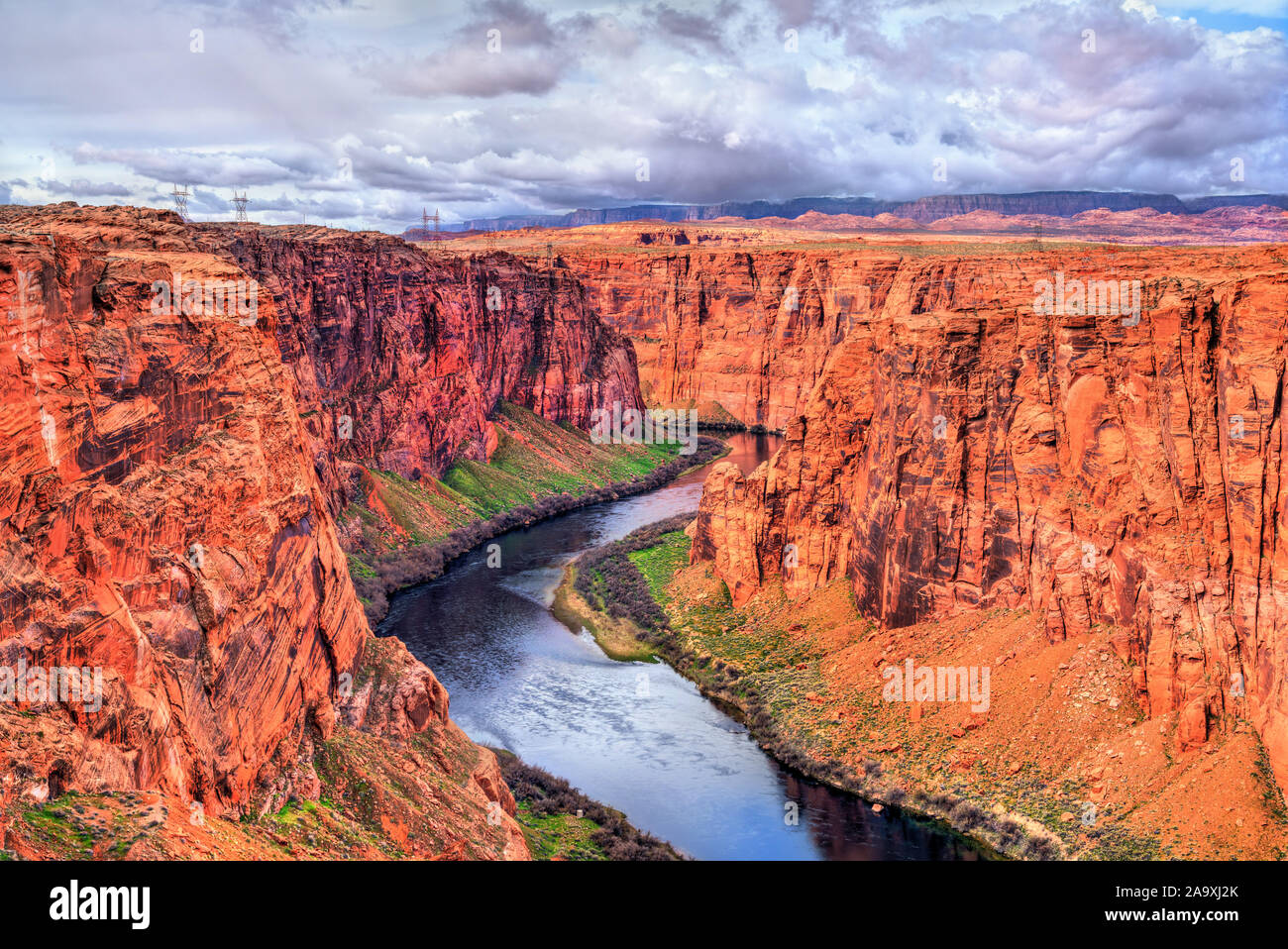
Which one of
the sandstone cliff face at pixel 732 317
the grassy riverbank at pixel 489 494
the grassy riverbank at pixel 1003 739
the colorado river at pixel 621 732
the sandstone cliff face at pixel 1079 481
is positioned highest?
the sandstone cliff face at pixel 732 317

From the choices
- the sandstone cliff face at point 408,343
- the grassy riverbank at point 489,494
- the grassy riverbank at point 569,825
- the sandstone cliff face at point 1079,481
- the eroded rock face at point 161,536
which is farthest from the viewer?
the sandstone cliff face at point 408,343

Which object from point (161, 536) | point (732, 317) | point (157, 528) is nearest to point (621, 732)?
point (161, 536)

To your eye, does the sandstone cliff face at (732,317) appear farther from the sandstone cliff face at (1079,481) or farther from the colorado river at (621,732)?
the sandstone cliff face at (1079,481)

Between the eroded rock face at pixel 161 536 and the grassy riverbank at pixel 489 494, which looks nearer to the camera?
the eroded rock face at pixel 161 536

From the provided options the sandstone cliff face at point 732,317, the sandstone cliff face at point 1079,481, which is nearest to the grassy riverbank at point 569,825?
the sandstone cliff face at point 1079,481

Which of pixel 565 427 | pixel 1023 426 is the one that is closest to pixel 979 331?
pixel 1023 426

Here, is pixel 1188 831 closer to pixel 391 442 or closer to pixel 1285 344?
pixel 1285 344

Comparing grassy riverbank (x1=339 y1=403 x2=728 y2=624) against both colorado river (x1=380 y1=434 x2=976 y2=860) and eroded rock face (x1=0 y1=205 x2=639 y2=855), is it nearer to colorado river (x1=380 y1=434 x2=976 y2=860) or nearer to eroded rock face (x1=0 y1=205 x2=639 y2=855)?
colorado river (x1=380 y1=434 x2=976 y2=860)

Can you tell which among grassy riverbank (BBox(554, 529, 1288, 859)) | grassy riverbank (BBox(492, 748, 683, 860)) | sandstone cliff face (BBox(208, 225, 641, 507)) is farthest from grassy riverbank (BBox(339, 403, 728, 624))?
grassy riverbank (BBox(554, 529, 1288, 859))
